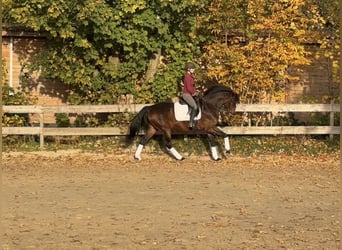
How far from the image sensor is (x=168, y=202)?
32.5 feet

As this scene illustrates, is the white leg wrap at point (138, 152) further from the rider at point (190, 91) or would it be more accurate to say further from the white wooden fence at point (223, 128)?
the white wooden fence at point (223, 128)

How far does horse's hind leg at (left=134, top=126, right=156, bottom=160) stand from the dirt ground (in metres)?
0.22

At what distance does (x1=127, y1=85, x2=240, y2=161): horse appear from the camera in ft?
50.2

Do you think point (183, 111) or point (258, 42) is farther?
point (258, 42)

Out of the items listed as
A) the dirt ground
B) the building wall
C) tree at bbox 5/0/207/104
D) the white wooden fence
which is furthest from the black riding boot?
the building wall

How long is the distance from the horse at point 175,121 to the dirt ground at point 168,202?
0.47 meters

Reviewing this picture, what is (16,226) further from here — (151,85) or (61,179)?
(151,85)

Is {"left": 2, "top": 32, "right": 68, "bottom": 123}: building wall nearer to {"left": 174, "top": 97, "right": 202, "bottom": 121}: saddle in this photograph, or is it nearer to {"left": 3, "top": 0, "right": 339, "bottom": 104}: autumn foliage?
{"left": 3, "top": 0, "right": 339, "bottom": 104}: autumn foliage

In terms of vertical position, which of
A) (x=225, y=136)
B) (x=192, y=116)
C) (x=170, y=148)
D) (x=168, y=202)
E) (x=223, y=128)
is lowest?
(x=168, y=202)

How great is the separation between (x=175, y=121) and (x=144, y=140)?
2.94 feet

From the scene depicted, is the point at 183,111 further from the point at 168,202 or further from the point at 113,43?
the point at 168,202

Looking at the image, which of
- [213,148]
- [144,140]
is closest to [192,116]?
[213,148]

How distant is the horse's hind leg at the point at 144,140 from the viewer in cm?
1516

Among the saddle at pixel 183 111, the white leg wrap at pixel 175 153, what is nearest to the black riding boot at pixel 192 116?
the saddle at pixel 183 111
